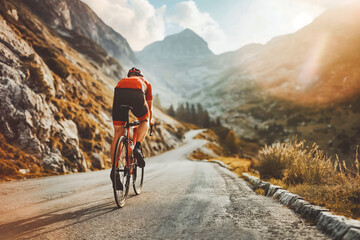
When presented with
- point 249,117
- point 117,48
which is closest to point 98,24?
point 117,48

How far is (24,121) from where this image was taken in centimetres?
1311

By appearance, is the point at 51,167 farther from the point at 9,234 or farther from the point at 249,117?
the point at 249,117

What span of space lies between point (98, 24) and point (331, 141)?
584 ft

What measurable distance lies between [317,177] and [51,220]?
5533 mm

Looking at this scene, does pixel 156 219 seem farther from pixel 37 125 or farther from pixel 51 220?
pixel 37 125

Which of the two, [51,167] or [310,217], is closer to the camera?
[310,217]

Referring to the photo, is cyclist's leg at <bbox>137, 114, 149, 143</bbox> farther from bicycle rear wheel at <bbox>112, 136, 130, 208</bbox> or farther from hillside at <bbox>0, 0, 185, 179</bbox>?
hillside at <bbox>0, 0, 185, 179</bbox>

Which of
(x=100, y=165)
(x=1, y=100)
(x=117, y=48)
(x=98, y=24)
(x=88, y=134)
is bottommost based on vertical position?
(x=100, y=165)

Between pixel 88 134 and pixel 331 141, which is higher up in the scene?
pixel 88 134

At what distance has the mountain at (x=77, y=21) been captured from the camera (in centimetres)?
8544

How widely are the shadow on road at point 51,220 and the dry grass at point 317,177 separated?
3.45 metres

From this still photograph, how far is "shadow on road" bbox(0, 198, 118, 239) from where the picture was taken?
98.6 inches

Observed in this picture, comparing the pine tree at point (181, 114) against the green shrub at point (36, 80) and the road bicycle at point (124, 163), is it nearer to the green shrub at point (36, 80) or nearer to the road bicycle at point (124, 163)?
the green shrub at point (36, 80)

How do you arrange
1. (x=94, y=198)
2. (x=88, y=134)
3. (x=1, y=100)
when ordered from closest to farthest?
(x=94, y=198) → (x=1, y=100) → (x=88, y=134)
